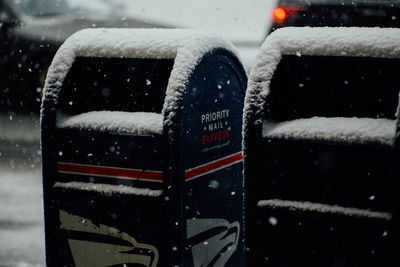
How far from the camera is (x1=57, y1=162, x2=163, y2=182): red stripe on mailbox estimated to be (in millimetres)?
2611

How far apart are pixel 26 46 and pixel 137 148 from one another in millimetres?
5712

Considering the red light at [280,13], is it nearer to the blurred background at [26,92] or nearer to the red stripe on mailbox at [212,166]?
the blurred background at [26,92]

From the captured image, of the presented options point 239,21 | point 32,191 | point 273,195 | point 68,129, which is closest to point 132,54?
point 68,129

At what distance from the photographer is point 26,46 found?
7.81 m

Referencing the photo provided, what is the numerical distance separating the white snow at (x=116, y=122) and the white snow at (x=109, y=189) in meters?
0.26

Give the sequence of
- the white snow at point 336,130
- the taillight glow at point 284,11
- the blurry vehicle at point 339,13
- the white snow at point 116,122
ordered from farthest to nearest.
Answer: the taillight glow at point 284,11, the blurry vehicle at point 339,13, the white snow at point 116,122, the white snow at point 336,130

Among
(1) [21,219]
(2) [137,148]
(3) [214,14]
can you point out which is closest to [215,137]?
(2) [137,148]

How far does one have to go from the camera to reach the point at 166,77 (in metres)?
2.95

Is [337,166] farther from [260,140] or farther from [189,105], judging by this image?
[189,105]

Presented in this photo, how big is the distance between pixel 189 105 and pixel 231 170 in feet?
2.14

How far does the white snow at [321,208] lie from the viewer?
7.55 ft

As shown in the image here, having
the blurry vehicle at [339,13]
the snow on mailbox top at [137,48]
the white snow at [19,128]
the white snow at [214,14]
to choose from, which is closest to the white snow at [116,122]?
the snow on mailbox top at [137,48]

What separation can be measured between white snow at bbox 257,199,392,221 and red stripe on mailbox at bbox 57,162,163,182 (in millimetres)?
496

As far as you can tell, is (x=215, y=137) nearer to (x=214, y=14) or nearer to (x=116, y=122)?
(x=116, y=122)
